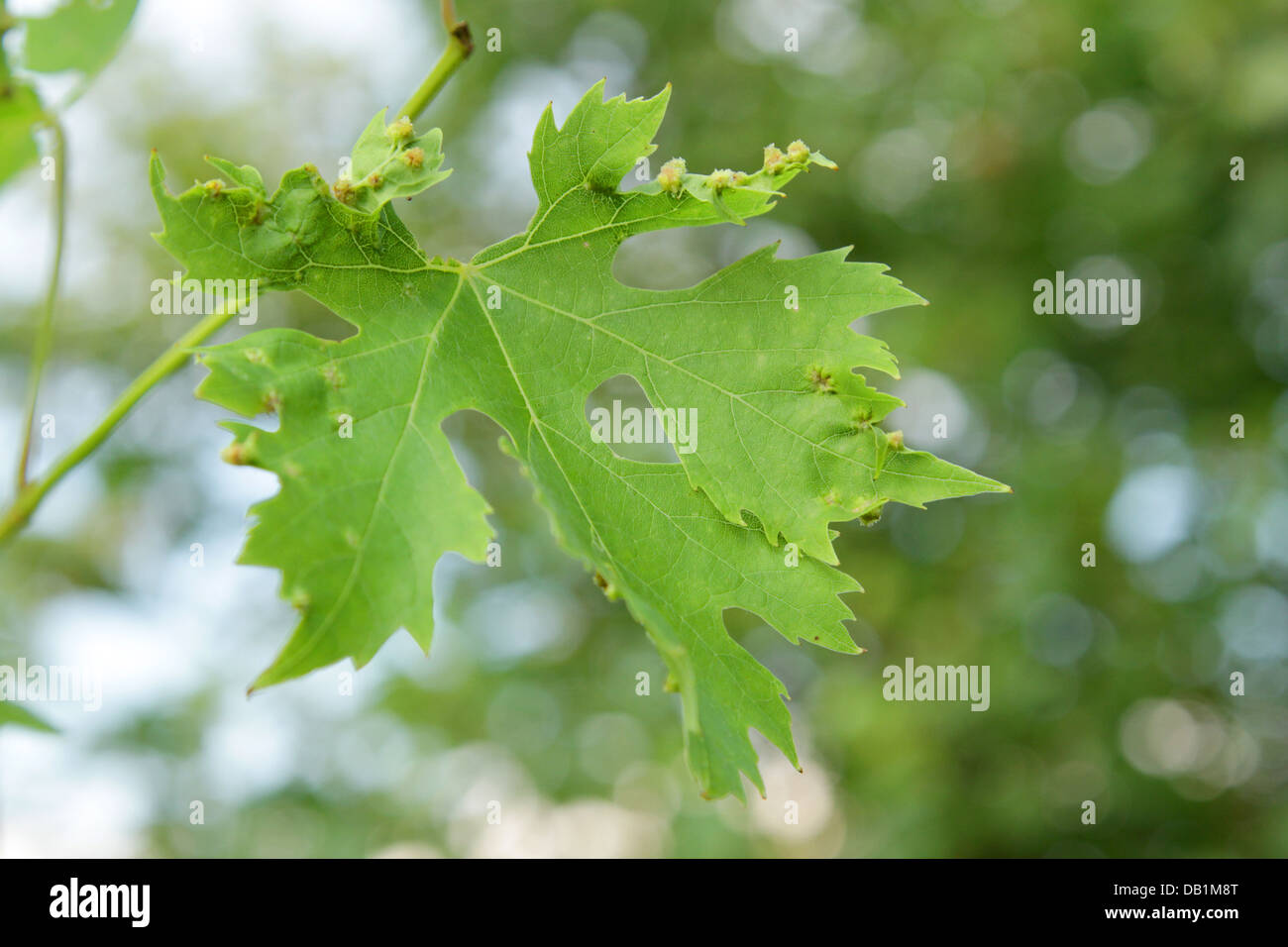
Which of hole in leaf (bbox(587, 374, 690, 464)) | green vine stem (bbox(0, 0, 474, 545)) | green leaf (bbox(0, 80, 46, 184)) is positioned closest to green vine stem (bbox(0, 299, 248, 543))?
green vine stem (bbox(0, 0, 474, 545))

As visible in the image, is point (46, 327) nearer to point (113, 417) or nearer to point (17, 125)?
point (113, 417)

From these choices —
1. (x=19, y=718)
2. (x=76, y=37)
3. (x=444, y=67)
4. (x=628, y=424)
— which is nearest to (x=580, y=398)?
(x=444, y=67)

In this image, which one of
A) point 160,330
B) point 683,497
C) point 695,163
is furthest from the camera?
point 160,330

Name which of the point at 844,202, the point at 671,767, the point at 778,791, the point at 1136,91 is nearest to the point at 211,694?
the point at 671,767

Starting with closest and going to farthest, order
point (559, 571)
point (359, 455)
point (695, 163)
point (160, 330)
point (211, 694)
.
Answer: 1. point (359, 455)
2. point (695, 163)
3. point (559, 571)
4. point (211, 694)
5. point (160, 330)

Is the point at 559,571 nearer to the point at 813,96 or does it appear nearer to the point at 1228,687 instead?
the point at 813,96

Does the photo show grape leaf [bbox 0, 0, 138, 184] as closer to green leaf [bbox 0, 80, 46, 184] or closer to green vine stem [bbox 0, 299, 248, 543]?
green leaf [bbox 0, 80, 46, 184]

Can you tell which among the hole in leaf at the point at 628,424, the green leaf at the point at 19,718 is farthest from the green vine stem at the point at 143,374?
the hole in leaf at the point at 628,424

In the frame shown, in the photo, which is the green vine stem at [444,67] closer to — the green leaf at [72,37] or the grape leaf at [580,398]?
the grape leaf at [580,398]
